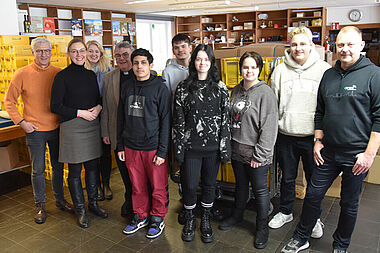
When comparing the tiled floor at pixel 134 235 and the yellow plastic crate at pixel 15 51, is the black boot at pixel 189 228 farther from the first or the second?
the yellow plastic crate at pixel 15 51

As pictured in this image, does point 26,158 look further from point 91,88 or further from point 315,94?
point 315,94

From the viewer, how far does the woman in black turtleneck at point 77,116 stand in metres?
2.64

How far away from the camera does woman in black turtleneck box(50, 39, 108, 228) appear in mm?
2645

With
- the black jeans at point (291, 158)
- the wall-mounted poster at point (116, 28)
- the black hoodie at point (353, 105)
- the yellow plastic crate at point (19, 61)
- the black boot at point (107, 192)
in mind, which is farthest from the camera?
the wall-mounted poster at point (116, 28)

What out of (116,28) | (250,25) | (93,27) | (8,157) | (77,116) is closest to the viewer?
(77,116)

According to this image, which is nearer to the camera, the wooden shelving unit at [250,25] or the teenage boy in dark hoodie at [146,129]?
the teenage boy in dark hoodie at [146,129]

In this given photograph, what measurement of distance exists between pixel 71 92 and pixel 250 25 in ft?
33.0

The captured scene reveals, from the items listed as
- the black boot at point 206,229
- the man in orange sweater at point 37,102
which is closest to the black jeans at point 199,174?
the black boot at point 206,229

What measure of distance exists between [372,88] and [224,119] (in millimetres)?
952

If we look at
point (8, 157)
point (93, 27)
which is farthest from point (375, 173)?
point (93, 27)

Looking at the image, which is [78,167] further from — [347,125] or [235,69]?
[347,125]

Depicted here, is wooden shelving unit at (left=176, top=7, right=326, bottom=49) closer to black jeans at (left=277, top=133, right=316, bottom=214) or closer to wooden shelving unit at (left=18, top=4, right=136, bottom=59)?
wooden shelving unit at (left=18, top=4, right=136, bottom=59)

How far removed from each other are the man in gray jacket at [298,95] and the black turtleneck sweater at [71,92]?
149 cm

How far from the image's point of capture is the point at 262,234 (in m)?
2.50
